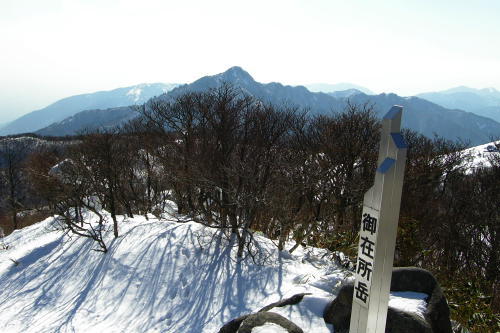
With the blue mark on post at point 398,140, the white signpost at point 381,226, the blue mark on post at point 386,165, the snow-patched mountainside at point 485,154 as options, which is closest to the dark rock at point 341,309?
the white signpost at point 381,226

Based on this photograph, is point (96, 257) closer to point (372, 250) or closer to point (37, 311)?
point (37, 311)

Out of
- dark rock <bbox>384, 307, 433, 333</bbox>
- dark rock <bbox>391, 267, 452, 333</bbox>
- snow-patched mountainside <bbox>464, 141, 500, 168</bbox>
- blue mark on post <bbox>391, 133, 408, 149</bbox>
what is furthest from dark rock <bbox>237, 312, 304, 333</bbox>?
snow-patched mountainside <bbox>464, 141, 500, 168</bbox>

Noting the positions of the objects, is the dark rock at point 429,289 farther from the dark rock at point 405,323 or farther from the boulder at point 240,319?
the boulder at point 240,319

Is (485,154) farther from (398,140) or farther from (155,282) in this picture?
(398,140)

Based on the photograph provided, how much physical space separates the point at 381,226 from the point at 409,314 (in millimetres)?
2833

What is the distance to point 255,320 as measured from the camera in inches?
255

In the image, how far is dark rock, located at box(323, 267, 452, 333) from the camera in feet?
18.8

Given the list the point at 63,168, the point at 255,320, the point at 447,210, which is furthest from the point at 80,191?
the point at 447,210

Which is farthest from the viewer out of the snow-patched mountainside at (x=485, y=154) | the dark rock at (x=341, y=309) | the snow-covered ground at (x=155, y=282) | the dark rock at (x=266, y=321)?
the snow-patched mountainside at (x=485, y=154)

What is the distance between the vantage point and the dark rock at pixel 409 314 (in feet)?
18.8

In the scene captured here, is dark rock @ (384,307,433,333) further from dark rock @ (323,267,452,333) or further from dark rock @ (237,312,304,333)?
dark rock @ (237,312,304,333)

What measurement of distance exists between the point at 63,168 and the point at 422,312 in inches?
705

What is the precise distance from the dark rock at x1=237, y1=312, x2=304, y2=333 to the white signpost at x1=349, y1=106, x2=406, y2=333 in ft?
7.49

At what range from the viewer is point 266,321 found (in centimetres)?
638
